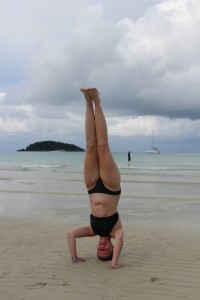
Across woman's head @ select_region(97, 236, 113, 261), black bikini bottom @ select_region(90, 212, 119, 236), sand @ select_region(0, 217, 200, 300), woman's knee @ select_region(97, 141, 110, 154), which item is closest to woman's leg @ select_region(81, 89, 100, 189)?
woman's knee @ select_region(97, 141, 110, 154)

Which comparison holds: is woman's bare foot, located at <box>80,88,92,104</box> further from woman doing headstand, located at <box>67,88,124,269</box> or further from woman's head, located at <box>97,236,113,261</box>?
woman's head, located at <box>97,236,113,261</box>

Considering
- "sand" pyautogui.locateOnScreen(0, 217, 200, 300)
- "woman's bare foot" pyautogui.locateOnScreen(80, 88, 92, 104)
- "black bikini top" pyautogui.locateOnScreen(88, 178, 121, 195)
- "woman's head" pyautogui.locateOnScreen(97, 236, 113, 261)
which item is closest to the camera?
"sand" pyautogui.locateOnScreen(0, 217, 200, 300)

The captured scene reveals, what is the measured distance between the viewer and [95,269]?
6.27 m

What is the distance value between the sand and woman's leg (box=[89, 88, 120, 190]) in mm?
1464

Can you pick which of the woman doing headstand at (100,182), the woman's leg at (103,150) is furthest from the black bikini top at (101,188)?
the woman's leg at (103,150)

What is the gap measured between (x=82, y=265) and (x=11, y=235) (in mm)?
2897

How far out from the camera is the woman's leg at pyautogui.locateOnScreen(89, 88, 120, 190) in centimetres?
627

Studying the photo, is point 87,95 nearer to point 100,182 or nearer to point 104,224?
point 100,182

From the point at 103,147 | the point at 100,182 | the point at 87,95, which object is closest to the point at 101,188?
the point at 100,182

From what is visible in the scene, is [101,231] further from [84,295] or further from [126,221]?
[126,221]

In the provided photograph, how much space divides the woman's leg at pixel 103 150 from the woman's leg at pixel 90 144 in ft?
0.26

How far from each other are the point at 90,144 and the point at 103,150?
0.24m

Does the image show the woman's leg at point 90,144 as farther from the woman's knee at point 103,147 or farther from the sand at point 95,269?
the sand at point 95,269

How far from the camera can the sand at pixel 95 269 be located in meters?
5.24
